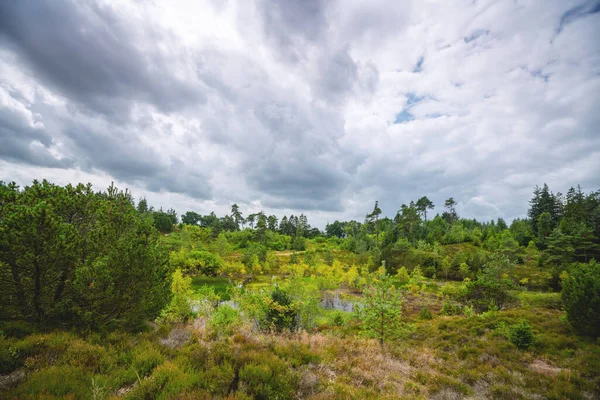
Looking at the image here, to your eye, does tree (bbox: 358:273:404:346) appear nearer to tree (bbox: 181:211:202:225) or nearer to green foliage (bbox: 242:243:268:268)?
green foliage (bbox: 242:243:268:268)

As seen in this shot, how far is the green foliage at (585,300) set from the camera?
12.5m

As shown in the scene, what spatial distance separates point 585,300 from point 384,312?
1081 centimetres

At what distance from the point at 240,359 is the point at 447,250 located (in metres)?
69.0

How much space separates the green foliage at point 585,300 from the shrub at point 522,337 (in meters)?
2.47

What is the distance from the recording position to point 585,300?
1288cm

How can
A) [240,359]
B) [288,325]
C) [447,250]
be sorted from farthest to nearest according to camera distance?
1. [447,250]
2. [288,325]
3. [240,359]

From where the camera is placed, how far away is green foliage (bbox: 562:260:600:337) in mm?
12500

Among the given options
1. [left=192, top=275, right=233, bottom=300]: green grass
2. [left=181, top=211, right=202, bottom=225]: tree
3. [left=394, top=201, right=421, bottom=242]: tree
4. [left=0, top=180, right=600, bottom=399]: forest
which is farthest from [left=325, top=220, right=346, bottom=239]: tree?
[left=0, top=180, right=600, bottom=399]: forest

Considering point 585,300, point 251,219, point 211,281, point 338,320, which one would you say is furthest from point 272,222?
point 585,300

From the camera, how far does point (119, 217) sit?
Result: 899 cm

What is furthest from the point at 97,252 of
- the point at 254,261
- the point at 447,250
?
the point at 447,250

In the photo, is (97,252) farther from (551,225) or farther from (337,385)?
(551,225)

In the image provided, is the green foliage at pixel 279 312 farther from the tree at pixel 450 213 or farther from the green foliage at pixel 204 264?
the tree at pixel 450 213

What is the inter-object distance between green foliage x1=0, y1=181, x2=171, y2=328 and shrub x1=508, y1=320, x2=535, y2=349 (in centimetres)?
1957
